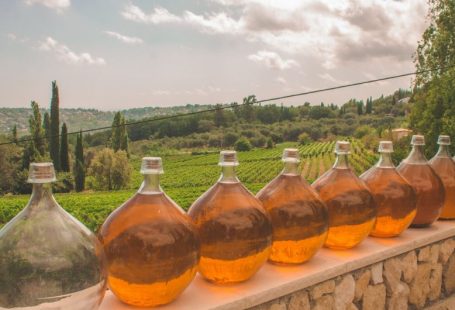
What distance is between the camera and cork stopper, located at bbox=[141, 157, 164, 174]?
1.03 metres

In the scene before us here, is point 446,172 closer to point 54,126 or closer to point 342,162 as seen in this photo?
point 342,162

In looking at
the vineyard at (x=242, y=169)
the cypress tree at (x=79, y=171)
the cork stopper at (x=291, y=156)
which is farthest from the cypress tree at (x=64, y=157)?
the cork stopper at (x=291, y=156)

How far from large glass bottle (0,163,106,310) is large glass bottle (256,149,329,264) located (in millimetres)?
485

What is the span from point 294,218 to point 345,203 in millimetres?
223

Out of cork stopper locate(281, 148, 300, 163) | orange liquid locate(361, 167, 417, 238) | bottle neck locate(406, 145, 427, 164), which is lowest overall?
orange liquid locate(361, 167, 417, 238)

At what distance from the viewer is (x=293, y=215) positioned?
1.24m

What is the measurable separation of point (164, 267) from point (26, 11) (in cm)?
6961

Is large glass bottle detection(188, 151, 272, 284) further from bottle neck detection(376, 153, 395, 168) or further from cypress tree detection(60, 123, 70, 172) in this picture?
cypress tree detection(60, 123, 70, 172)

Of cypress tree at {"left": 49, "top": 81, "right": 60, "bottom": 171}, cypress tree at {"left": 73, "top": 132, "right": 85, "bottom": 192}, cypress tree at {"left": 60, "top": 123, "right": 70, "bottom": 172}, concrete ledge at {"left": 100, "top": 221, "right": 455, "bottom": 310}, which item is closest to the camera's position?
concrete ledge at {"left": 100, "top": 221, "right": 455, "bottom": 310}

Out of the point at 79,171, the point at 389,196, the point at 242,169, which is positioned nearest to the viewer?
the point at 389,196

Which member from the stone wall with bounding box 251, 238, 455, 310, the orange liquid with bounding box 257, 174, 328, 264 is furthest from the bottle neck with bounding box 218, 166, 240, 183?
the stone wall with bounding box 251, 238, 455, 310

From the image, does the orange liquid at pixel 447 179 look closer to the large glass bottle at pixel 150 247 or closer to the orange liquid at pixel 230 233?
the orange liquid at pixel 230 233

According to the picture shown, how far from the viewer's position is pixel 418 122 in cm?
1956

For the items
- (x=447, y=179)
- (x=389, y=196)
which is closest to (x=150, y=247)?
(x=389, y=196)
